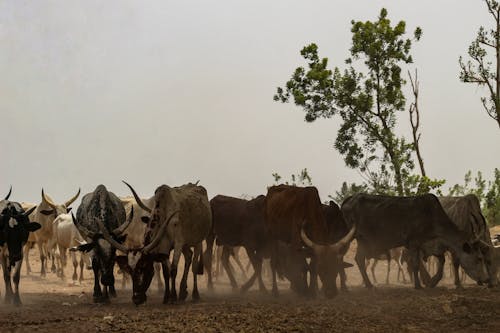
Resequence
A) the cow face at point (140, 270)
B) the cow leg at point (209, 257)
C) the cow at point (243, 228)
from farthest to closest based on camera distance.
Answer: the cow leg at point (209, 257), the cow at point (243, 228), the cow face at point (140, 270)

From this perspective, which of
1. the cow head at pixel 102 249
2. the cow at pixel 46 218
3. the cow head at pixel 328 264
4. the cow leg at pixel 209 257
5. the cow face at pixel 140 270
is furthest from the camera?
the cow at pixel 46 218

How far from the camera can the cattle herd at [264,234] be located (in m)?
13.9

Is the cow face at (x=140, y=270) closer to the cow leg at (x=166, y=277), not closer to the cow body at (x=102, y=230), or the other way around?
the cow leg at (x=166, y=277)

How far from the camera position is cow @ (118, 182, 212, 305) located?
13.1 m

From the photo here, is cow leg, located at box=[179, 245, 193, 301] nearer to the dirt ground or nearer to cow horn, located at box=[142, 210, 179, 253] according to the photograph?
the dirt ground

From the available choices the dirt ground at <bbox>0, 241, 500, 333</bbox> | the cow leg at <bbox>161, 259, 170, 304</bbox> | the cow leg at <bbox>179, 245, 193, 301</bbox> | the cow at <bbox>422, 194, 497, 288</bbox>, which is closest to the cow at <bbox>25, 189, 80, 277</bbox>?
the dirt ground at <bbox>0, 241, 500, 333</bbox>

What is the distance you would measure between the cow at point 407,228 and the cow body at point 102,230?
6365 millimetres

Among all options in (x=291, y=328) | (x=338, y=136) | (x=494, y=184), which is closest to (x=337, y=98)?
(x=338, y=136)

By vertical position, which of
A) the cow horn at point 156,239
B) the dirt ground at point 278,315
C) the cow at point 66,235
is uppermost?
the cow at point 66,235

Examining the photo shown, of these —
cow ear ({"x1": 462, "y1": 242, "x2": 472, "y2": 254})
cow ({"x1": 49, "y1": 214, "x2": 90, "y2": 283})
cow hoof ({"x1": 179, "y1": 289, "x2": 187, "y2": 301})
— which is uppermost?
cow ({"x1": 49, "y1": 214, "x2": 90, "y2": 283})

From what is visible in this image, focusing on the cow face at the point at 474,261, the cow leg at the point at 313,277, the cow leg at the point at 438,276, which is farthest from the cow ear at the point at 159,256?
the cow face at the point at 474,261

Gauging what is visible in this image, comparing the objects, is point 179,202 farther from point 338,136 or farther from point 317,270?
point 338,136

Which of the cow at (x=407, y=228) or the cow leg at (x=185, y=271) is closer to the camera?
the cow leg at (x=185, y=271)

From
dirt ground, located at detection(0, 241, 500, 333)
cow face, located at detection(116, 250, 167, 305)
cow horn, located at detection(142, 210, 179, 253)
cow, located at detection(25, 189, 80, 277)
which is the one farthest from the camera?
cow, located at detection(25, 189, 80, 277)
